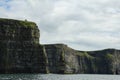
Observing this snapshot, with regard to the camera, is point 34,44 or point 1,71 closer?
point 1,71

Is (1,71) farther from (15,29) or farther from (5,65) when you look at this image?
(15,29)

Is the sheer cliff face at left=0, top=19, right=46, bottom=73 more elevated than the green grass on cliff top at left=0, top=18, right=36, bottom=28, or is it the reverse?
the green grass on cliff top at left=0, top=18, right=36, bottom=28

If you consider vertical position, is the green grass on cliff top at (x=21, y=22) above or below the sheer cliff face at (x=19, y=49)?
above

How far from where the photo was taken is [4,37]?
532ft

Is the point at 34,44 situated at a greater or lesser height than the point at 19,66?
greater

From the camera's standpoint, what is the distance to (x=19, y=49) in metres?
165

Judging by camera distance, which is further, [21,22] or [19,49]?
[21,22]

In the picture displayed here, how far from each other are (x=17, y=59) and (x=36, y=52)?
33.2ft

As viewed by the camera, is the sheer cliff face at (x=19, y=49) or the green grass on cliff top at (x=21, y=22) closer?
the sheer cliff face at (x=19, y=49)

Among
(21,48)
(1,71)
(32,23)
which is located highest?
(32,23)

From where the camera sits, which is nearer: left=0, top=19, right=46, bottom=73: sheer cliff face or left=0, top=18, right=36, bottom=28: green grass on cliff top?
left=0, top=19, right=46, bottom=73: sheer cliff face

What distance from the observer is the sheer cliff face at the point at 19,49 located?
162m

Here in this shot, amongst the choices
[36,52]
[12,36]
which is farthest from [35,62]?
[12,36]

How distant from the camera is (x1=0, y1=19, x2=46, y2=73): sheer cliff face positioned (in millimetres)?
162125
